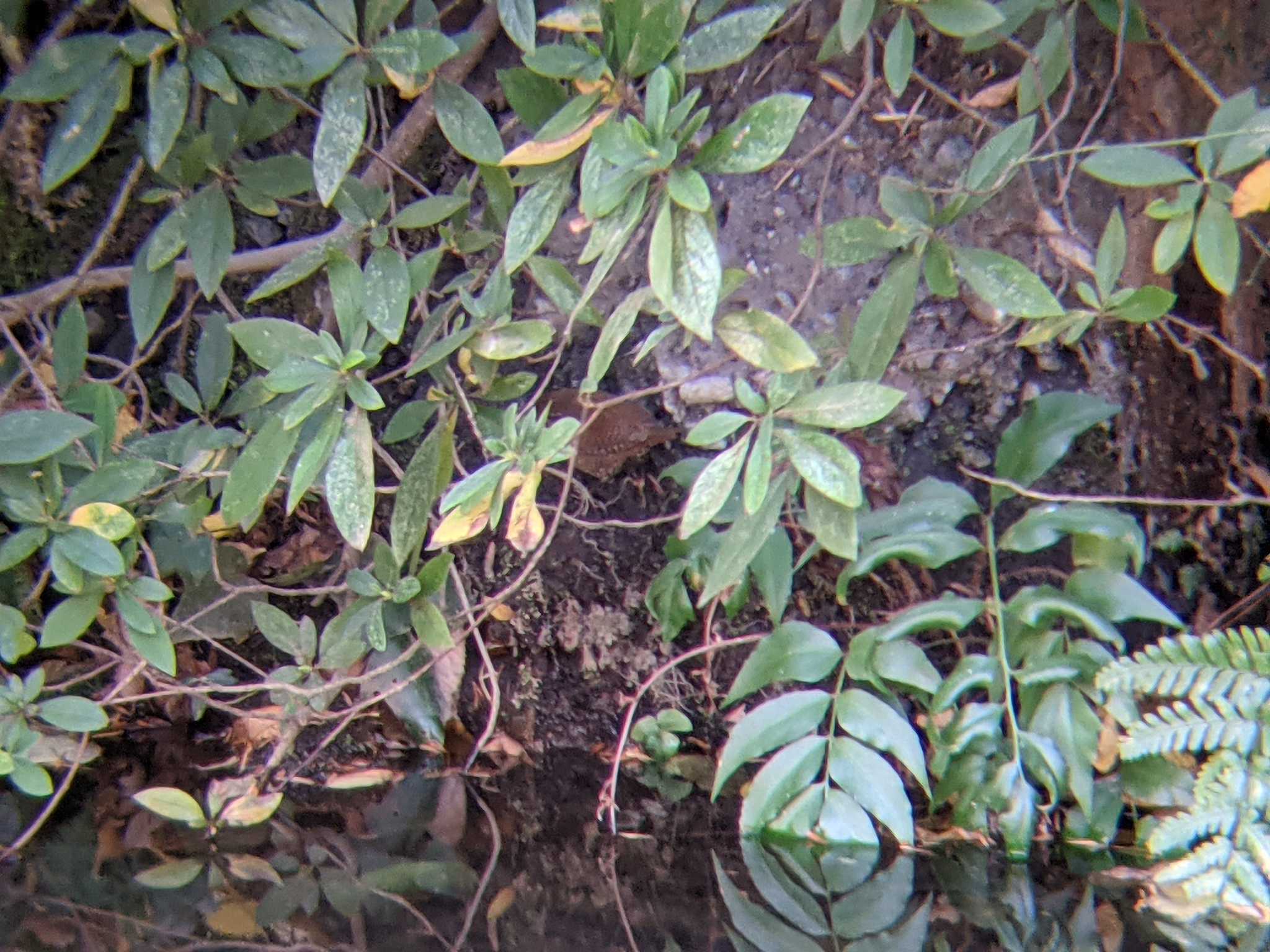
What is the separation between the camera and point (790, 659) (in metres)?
0.95

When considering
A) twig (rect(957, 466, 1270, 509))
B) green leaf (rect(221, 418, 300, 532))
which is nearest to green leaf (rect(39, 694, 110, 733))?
green leaf (rect(221, 418, 300, 532))

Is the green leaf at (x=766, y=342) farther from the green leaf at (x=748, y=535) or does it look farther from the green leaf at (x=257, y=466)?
the green leaf at (x=257, y=466)

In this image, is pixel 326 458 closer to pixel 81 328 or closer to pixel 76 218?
pixel 81 328

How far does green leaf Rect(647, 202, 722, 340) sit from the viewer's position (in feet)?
2.45

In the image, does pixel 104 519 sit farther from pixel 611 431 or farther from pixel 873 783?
pixel 873 783

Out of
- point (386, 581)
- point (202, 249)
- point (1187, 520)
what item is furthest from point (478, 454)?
point (1187, 520)

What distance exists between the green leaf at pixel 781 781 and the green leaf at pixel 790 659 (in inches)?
2.6

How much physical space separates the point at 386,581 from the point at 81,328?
46cm

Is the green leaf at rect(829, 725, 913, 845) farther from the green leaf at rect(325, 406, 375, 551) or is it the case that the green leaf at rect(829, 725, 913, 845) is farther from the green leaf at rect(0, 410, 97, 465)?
the green leaf at rect(0, 410, 97, 465)

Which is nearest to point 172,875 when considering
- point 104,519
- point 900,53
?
point 104,519

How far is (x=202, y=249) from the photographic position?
102cm

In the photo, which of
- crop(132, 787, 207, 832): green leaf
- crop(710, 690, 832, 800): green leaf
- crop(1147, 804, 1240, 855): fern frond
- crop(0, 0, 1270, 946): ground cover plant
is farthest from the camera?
crop(132, 787, 207, 832): green leaf

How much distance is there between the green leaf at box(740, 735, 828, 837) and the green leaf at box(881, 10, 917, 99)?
2.07 ft

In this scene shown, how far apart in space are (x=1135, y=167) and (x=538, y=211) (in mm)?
550
